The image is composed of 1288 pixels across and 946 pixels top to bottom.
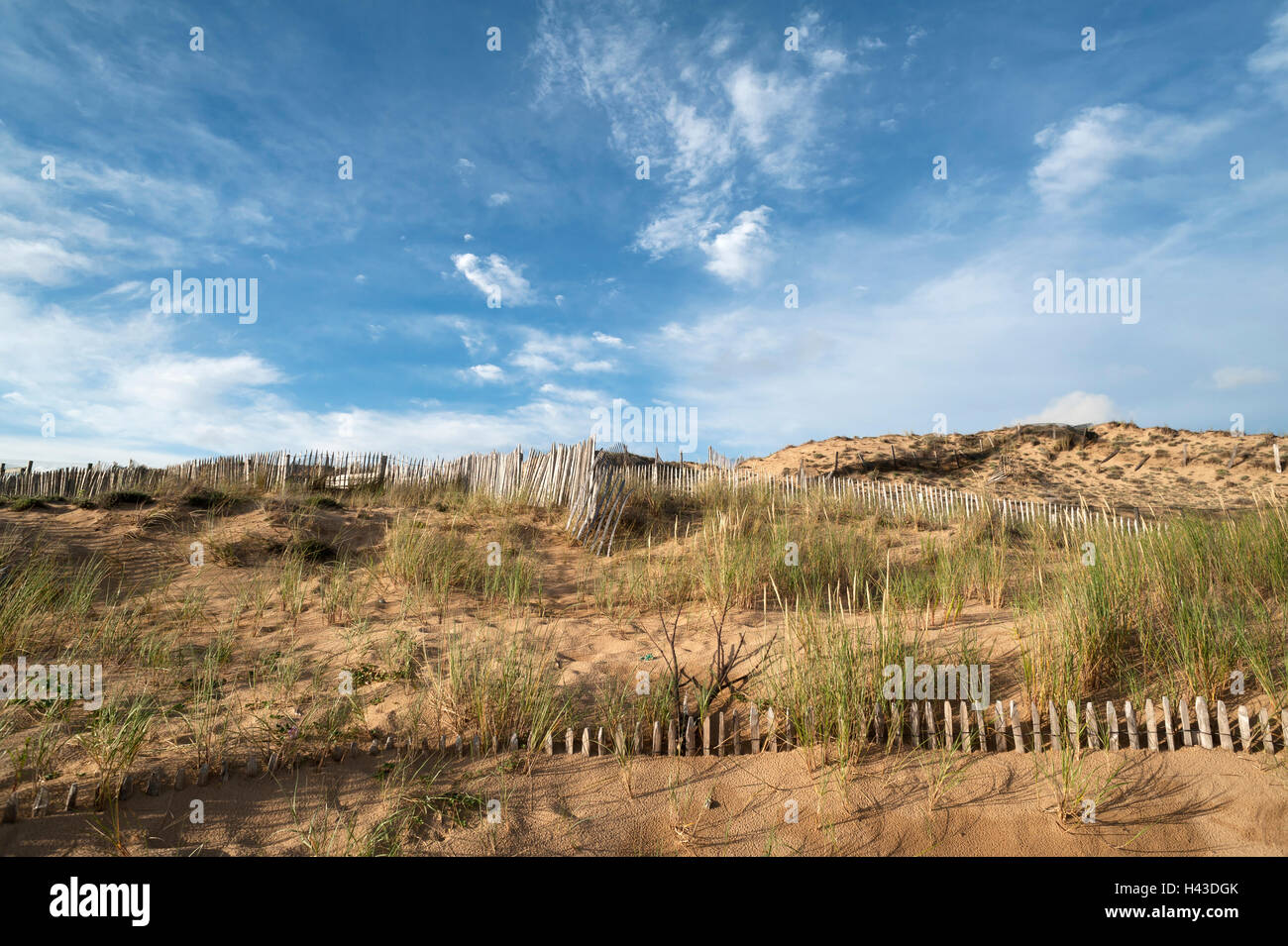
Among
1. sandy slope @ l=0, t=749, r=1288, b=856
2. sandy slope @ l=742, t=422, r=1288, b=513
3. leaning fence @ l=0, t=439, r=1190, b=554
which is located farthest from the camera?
sandy slope @ l=742, t=422, r=1288, b=513

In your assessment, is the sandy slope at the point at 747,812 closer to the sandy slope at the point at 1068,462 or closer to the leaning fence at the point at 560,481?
the leaning fence at the point at 560,481

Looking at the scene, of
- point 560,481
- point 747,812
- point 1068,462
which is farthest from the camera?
point 1068,462

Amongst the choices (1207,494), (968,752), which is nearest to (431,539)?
(968,752)

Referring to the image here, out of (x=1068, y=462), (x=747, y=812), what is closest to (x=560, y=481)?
(x=747, y=812)

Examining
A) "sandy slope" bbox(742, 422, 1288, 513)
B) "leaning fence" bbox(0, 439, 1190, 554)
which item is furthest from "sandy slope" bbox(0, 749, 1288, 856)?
"sandy slope" bbox(742, 422, 1288, 513)

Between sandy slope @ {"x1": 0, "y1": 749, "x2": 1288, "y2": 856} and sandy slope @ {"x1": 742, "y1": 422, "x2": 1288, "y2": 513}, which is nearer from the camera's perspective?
sandy slope @ {"x1": 0, "y1": 749, "x2": 1288, "y2": 856}

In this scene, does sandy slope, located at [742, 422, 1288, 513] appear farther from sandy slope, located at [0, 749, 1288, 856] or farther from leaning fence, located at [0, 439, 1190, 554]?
sandy slope, located at [0, 749, 1288, 856]

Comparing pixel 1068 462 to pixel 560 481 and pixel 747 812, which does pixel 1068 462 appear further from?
pixel 747 812

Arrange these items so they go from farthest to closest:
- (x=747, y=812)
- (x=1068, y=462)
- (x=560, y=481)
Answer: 1. (x=1068, y=462)
2. (x=560, y=481)
3. (x=747, y=812)

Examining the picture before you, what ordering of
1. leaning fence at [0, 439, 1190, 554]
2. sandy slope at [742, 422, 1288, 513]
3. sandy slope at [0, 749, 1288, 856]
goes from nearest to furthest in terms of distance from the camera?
sandy slope at [0, 749, 1288, 856] < leaning fence at [0, 439, 1190, 554] < sandy slope at [742, 422, 1288, 513]

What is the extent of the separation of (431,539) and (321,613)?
1.89 meters

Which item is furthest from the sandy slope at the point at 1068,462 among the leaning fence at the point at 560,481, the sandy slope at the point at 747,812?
the sandy slope at the point at 747,812
